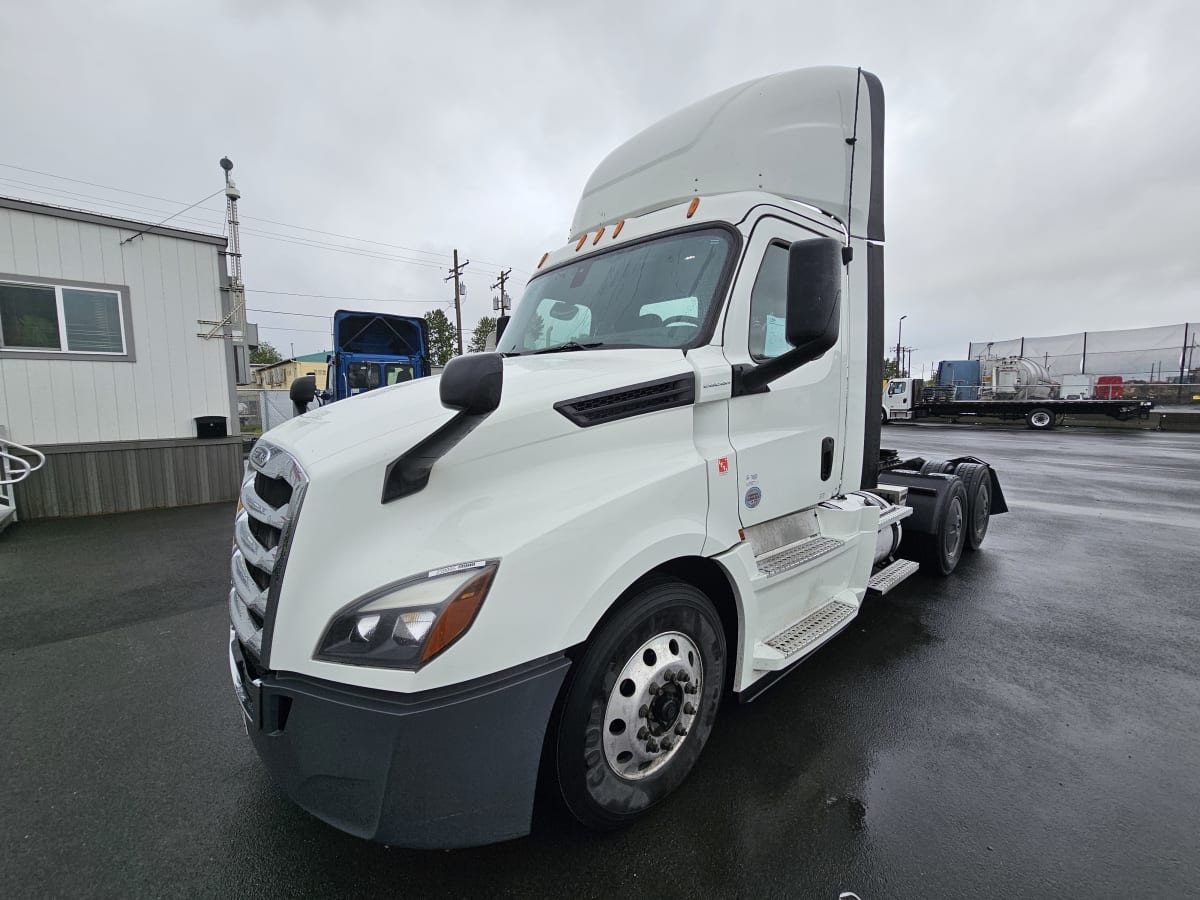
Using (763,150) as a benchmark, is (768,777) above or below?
below

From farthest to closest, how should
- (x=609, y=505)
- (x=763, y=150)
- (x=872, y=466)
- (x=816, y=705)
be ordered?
(x=872, y=466)
(x=763, y=150)
(x=816, y=705)
(x=609, y=505)

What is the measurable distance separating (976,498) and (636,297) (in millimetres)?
5086

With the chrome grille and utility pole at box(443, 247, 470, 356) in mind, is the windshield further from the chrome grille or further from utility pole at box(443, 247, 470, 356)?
utility pole at box(443, 247, 470, 356)

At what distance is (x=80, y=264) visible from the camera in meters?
7.66

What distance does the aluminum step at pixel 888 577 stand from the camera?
3.79 m

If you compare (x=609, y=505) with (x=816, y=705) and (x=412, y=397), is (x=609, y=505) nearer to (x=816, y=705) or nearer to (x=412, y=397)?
(x=412, y=397)

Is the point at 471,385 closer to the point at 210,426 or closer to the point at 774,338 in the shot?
the point at 774,338

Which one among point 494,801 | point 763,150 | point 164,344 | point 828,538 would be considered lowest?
point 494,801

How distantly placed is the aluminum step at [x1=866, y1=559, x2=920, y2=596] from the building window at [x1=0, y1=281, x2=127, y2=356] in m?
10.2

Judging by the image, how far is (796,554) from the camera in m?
2.89

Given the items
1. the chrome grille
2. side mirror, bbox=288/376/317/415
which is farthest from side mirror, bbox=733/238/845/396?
side mirror, bbox=288/376/317/415

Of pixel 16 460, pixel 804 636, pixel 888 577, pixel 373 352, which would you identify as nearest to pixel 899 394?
pixel 373 352

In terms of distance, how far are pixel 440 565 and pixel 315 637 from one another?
1.44 ft

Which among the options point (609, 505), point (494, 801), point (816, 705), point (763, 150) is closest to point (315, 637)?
point (494, 801)
